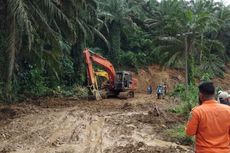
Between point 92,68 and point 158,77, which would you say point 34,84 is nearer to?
point 92,68

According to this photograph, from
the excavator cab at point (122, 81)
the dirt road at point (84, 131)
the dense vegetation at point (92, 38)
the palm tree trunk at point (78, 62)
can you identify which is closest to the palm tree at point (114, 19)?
the dense vegetation at point (92, 38)

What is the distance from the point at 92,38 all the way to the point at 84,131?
19.0m

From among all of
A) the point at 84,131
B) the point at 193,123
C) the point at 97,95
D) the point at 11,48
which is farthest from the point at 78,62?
the point at 193,123

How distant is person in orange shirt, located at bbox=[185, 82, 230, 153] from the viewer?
5.53m

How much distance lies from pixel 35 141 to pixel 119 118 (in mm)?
6215

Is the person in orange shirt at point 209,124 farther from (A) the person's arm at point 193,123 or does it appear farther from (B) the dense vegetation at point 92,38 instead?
(B) the dense vegetation at point 92,38

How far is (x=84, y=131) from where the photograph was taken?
15.6 meters

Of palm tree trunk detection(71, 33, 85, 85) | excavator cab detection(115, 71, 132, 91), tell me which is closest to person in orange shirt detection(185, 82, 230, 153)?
excavator cab detection(115, 71, 132, 91)

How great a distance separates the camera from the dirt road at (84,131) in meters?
12.6

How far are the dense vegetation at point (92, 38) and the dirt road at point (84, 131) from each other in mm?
2486

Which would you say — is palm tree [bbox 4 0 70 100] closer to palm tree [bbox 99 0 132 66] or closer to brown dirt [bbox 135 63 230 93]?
palm tree [bbox 99 0 132 66]

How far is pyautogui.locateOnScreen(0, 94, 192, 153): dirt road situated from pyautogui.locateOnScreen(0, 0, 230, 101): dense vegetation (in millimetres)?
2486

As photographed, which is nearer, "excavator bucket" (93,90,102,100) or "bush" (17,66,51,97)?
"excavator bucket" (93,90,102,100)

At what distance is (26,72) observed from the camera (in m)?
32.0
